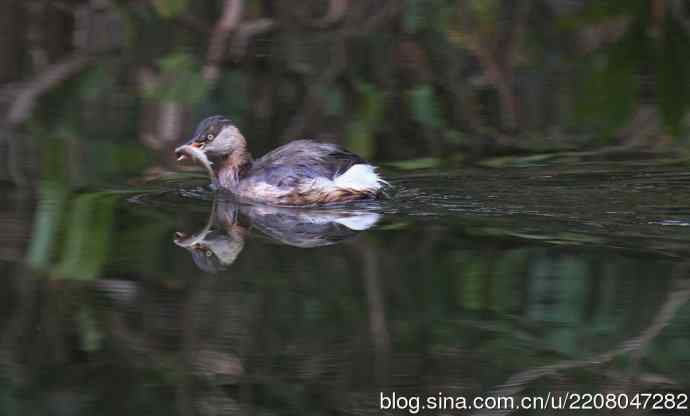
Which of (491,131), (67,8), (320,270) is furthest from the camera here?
(67,8)

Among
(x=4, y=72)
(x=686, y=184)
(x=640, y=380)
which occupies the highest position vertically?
(x=4, y=72)

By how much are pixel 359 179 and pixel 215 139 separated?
3.45ft

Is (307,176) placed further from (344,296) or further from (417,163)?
(344,296)

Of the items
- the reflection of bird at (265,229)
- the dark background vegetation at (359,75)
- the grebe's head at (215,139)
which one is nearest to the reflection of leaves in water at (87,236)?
the reflection of bird at (265,229)

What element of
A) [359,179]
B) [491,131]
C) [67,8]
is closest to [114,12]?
[67,8]

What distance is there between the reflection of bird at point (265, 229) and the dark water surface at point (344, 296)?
20 millimetres

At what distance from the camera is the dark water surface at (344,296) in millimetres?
4699

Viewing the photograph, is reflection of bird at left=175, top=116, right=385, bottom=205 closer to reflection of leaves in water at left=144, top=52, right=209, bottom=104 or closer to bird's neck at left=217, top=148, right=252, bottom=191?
bird's neck at left=217, top=148, right=252, bottom=191

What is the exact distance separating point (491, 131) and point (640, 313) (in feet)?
12.4

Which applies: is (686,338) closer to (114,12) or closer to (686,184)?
(686,184)

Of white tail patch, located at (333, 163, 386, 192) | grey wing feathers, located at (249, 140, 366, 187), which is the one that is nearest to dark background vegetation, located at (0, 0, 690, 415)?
white tail patch, located at (333, 163, 386, 192)

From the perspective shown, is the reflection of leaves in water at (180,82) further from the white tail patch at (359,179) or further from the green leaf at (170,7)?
the white tail patch at (359,179)

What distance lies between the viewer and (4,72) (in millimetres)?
10102

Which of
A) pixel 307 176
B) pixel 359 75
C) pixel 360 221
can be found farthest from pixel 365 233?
pixel 359 75
